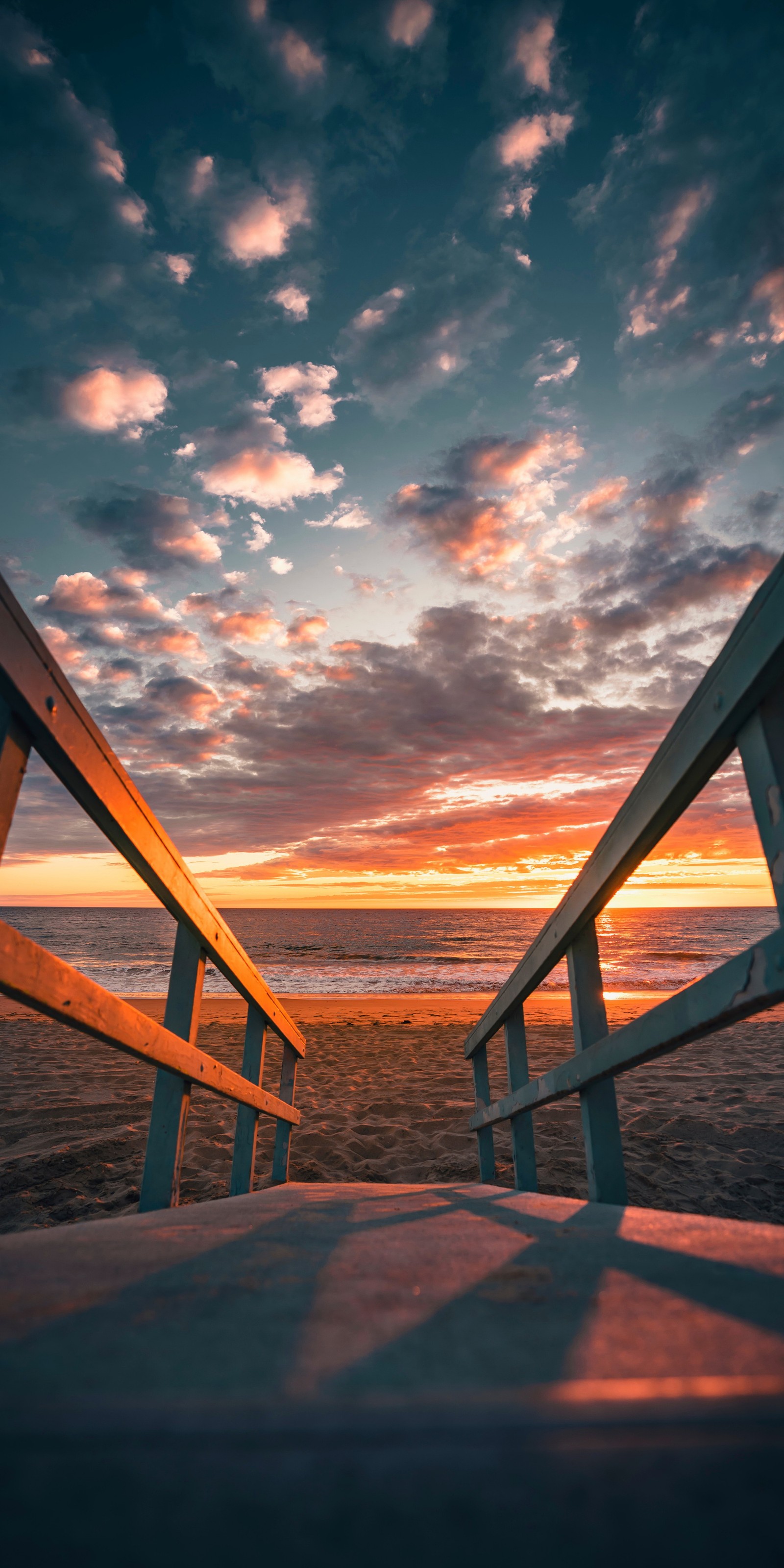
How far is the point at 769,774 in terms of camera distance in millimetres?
1083

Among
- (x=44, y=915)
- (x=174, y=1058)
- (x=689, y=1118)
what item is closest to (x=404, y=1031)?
(x=689, y=1118)

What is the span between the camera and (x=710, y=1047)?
9.05 metres

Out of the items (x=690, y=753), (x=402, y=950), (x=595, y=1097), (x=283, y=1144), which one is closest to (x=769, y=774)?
(x=690, y=753)

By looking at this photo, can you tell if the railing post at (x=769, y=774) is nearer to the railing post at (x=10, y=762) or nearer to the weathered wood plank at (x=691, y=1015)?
the weathered wood plank at (x=691, y=1015)

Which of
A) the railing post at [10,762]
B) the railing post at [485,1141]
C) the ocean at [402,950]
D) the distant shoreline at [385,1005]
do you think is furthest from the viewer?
the ocean at [402,950]

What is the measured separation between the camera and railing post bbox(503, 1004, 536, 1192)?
279 centimetres

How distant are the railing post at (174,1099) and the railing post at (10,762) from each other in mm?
884

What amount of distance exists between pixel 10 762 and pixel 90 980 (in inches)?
17.5

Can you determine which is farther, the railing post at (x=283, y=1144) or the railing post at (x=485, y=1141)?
the railing post at (x=283, y=1144)

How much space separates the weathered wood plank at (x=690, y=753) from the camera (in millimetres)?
1045

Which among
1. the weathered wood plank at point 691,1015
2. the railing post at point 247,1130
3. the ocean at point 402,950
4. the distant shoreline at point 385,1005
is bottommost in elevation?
the railing post at point 247,1130

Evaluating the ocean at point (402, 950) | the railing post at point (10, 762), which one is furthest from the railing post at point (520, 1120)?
the ocean at point (402, 950)

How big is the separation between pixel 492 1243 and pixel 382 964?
24.2 metres

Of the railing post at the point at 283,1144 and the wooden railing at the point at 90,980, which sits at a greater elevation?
the wooden railing at the point at 90,980
